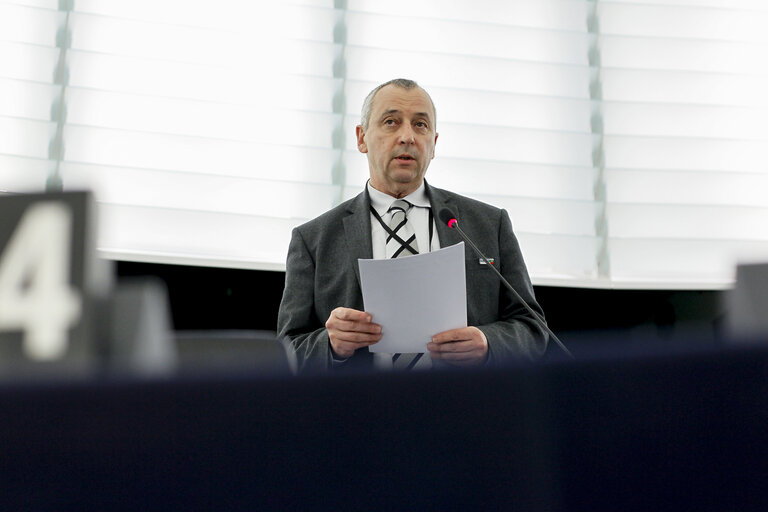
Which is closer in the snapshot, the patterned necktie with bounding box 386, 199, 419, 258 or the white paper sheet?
the white paper sheet

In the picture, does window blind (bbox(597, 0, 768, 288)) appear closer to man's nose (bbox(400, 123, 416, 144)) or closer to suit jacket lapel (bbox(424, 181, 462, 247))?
suit jacket lapel (bbox(424, 181, 462, 247))

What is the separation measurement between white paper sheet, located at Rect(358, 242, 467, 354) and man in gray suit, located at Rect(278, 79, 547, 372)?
12 cm

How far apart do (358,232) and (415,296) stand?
0.55 metres

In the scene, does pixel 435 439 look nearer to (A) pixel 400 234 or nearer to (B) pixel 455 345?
(B) pixel 455 345

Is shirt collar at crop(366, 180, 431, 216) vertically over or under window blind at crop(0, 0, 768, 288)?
under

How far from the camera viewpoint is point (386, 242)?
2.15 metres

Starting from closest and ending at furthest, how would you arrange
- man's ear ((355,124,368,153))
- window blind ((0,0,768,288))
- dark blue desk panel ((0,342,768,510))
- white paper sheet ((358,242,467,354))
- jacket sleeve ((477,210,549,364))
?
dark blue desk panel ((0,342,768,510))
white paper sheet ((358,242,467,354))
jacket sleeve ((477,210,549,364))
man's ear ((355,124,368,153))
window blind ((0,0,768,288))

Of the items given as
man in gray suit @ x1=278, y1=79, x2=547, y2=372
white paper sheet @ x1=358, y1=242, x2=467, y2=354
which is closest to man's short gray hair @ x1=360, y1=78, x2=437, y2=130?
man in gray suit @ x1=278, y1=79, x2=547, y2=372

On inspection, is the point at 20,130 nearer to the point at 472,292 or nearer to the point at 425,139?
the point at 425,139

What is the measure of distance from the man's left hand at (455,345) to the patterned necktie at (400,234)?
1.54 ft

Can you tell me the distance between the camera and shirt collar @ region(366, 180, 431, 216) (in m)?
2.24

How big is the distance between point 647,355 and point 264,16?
117 inches

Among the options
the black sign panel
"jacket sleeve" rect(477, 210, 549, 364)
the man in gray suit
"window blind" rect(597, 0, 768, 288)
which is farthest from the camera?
"window blind" rect(597, 0, 768, 288)

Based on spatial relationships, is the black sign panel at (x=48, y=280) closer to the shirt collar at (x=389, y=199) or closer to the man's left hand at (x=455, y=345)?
the man's left hand at (x=455, y=345)
